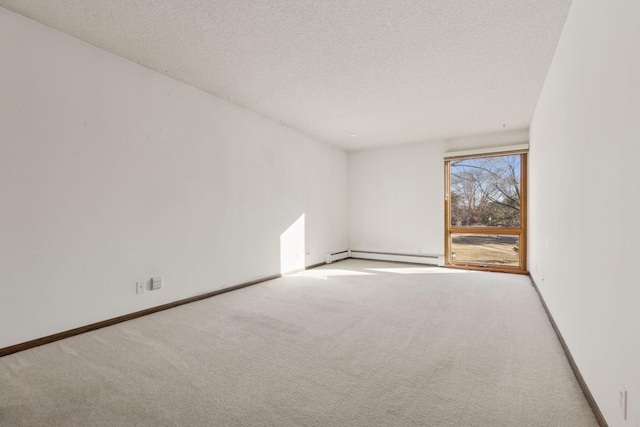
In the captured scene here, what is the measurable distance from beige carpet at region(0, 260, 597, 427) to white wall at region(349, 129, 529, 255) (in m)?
2.92

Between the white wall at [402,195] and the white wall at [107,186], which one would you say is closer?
the white wall at [107,186]

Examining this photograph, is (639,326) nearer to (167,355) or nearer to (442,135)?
(167,355)

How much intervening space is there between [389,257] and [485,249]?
188 centimetres

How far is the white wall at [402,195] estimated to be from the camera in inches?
241

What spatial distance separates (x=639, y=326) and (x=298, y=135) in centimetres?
515

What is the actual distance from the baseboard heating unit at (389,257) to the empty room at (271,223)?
1.14 metres

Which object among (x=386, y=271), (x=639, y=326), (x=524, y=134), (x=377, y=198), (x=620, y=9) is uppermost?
(x=524, y=134)

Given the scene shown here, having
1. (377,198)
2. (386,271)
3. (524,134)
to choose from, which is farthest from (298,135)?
(524,134)

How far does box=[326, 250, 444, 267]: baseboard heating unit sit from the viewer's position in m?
6.14

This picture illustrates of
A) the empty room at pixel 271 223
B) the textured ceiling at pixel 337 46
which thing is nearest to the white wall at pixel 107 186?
the empty room at pixel 271 223

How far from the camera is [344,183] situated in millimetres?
7160

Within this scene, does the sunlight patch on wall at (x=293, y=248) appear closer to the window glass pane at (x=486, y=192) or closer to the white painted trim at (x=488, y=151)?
the window glass pane at (x=486, y=192)

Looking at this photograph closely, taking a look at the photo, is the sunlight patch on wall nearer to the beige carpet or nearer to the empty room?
the empty room

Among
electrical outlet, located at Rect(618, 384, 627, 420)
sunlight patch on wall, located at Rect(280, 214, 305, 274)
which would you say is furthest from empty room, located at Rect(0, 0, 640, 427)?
sunlight patch on wall, located at Rect(280, 214, 305, 274)
